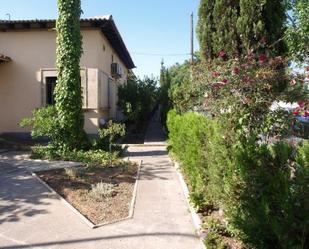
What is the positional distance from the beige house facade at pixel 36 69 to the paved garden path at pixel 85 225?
7.03 metres

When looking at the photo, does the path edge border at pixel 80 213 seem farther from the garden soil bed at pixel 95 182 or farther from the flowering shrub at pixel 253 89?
the flowering shrub at pixel 253 89

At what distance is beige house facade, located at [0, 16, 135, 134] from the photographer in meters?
14.7

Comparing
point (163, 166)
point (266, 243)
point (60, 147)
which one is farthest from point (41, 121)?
point (266, 243)

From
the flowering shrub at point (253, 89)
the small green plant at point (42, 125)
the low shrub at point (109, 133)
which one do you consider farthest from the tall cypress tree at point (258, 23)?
the small green plant at point (42, 125)

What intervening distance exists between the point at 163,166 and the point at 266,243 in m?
6.53

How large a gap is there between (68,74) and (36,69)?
15.5 feet

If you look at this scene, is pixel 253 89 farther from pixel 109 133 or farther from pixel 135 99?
pixel 135 99

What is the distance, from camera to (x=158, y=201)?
668cm

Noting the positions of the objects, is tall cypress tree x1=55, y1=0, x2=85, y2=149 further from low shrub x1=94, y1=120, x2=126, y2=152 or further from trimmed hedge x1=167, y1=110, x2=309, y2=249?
trimmed hedge x1=167, y1=110, x2=309, y2=249

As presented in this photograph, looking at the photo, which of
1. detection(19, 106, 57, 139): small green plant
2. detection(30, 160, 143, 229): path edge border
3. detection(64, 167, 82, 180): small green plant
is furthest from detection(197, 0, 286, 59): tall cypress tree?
detection(19, 106, 57, 139): small green plant

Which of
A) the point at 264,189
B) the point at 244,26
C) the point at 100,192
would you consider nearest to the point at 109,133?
the point at 100,192

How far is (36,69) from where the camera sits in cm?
1518

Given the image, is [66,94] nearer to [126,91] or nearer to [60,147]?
[60,147]

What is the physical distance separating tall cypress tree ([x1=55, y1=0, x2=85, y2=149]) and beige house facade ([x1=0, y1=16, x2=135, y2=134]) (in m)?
3.31
